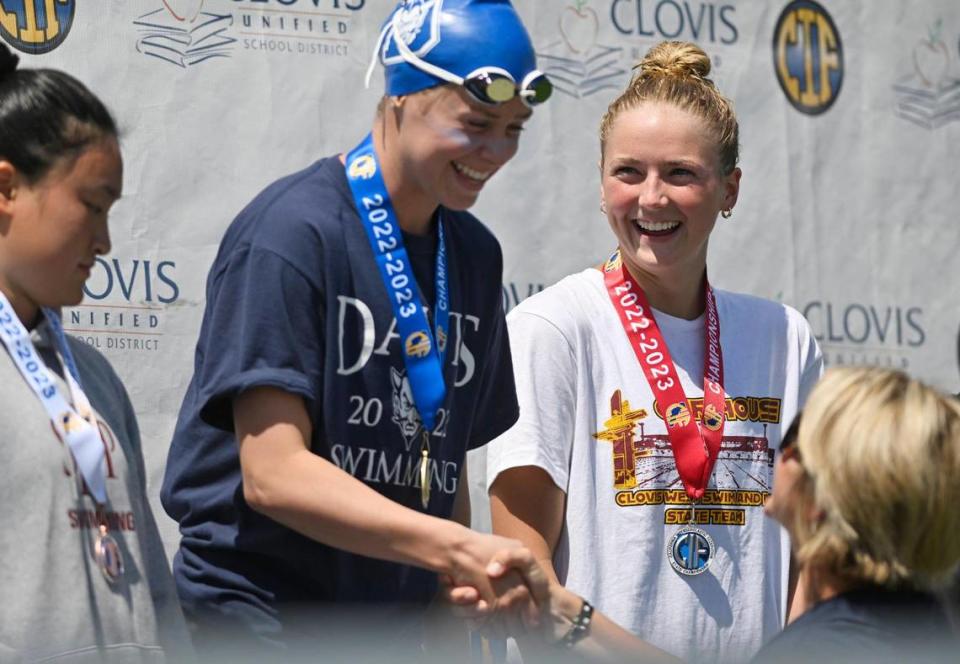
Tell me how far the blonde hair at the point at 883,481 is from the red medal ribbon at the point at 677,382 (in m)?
0.73

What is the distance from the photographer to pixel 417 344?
99.3 inches

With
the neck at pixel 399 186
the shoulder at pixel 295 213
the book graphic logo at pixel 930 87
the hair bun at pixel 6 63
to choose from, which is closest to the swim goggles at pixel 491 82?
the neck at pixel 399 186

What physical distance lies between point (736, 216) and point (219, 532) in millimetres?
2377

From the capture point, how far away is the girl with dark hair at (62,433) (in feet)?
7.06

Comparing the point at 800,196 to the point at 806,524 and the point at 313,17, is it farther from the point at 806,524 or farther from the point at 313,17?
the point at 806,524

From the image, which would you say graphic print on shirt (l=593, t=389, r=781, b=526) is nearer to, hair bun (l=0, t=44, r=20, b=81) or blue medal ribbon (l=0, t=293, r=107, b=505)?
blue medal ribbon (l=0, t=293, r=107, b=505)

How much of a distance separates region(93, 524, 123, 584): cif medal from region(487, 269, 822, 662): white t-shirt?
3.01ft

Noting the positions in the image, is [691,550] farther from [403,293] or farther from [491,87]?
[491,87]

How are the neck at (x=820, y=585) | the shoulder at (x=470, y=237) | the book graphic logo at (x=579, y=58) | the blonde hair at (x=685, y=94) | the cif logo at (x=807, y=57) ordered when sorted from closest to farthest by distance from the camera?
the neck at (x=820, y=585) → the shoulder at (x=470, y=237) → the blonde hair at (x=685, y=94) → the book graphic logo at (x=579, y=58) → the cif logo at (x=807, y=57)

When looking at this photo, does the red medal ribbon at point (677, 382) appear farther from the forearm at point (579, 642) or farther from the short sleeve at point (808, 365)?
the forearm at point (579, 642)

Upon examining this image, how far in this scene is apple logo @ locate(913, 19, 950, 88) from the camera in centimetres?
474

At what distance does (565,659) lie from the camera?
262 centimetres

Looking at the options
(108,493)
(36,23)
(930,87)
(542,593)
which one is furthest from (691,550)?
A: (930,87)

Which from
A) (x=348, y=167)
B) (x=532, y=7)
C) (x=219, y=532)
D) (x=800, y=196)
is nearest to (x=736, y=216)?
(x=800, y=196)
